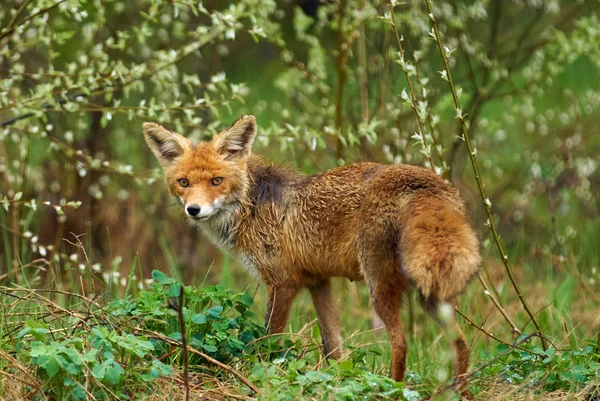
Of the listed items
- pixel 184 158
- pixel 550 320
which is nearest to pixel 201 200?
pixel 184 158

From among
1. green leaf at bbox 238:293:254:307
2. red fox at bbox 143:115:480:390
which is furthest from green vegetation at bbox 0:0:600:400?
red fox at bbox 143:115:480:390

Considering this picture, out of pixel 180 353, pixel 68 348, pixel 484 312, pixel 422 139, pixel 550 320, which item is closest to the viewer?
pixel 68 348

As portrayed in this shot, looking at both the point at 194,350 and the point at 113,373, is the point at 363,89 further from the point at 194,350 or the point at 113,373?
the point at 113,373

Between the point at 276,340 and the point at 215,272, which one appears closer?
the point at 276,340

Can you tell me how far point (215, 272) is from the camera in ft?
31.8

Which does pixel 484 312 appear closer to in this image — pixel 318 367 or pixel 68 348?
pixel 318 367

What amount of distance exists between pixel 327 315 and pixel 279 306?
0.39 meters

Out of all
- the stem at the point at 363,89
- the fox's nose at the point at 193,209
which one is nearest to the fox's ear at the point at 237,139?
the fox's nose at the point at 193,209

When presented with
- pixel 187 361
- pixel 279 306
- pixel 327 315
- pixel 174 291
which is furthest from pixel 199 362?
pixel 327 315

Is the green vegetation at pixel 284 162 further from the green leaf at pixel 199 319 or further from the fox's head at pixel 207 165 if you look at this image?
the fox's head at pixel 207 165

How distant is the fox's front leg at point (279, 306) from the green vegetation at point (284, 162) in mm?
219

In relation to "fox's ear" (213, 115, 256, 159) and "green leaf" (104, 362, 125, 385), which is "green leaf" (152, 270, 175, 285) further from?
"fox's ear" (213, 115, 256, 159)

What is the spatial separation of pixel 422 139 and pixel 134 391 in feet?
6.97

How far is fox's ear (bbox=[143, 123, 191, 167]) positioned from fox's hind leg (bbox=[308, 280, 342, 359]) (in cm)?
129
